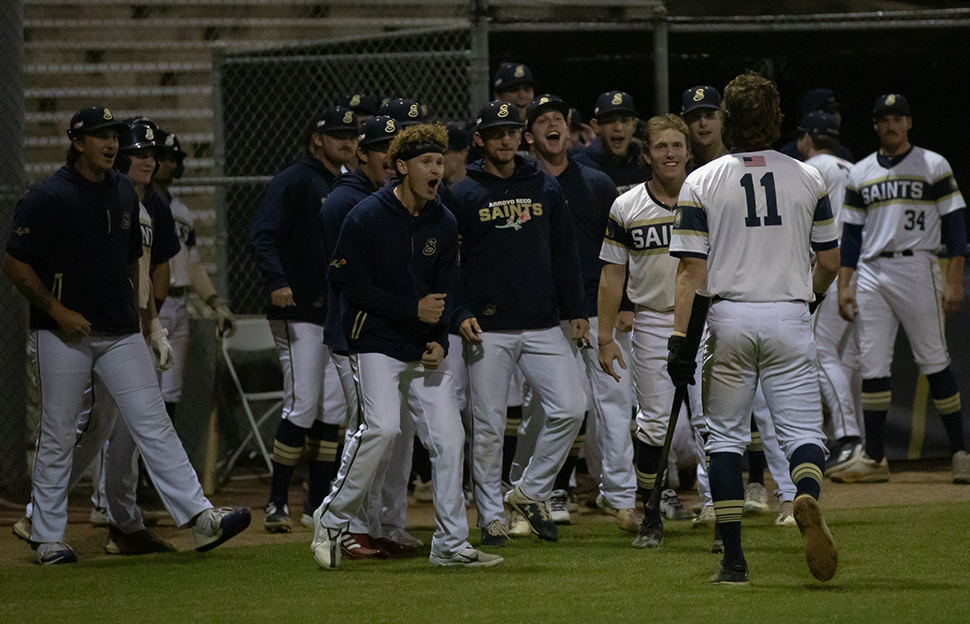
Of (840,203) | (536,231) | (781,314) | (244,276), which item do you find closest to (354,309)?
(536,231)

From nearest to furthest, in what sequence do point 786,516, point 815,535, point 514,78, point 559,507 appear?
point 815,535 < point 786,516 < point 559,507 < point 514,78

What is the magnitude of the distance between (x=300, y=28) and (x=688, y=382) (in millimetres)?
9104

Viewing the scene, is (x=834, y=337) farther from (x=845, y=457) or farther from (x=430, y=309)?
(x=430, y=309)

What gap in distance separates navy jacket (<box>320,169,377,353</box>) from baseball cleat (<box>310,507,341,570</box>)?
0.81 meters

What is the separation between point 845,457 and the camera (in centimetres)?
828

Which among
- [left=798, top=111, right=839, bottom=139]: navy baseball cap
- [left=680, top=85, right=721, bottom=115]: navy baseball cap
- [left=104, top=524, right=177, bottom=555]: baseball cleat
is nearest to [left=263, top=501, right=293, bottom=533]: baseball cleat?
[left=104, top=524, right=177, bottom=555]: baseball cleat

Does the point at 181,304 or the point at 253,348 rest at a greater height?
→ the point at 181,304

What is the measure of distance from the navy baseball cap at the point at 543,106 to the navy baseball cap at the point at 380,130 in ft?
3.40

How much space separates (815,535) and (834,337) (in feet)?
14.7

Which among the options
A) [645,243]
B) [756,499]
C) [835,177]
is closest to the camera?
[645,243]

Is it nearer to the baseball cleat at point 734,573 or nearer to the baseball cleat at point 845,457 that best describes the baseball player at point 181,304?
the baseball cleat at point 845,457

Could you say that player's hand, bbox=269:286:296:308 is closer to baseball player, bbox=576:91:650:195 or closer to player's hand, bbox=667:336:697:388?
baseball player, bbox=576:91:650:195

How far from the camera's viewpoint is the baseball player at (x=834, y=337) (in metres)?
8.45

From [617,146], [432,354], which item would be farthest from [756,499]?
[432,354]
